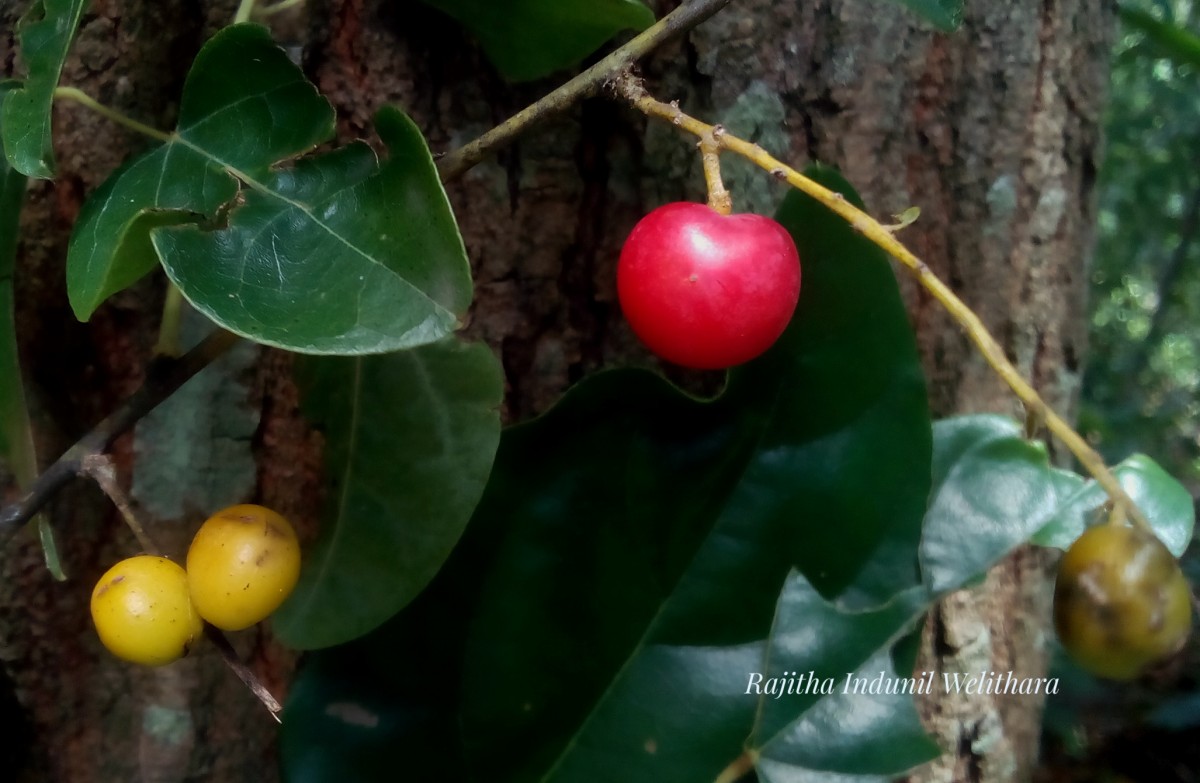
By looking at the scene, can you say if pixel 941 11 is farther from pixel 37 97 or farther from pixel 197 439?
pixel 197 439

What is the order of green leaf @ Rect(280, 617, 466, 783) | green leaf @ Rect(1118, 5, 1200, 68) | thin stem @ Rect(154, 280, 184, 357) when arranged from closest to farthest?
thin stem @ Rect(154, 280, 184, 357)
green leaf @ Rect(280, 617, 466, 783)
green leaf @ Rect(1118, 5, 1200, 68)

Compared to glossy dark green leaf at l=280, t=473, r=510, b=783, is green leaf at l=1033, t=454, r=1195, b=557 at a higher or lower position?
higher

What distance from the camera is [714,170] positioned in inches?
18.3

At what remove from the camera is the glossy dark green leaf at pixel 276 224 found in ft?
1.39

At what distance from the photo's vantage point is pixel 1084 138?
0.83 meters

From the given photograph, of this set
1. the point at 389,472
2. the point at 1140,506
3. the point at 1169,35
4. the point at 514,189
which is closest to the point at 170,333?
the point at 389,472

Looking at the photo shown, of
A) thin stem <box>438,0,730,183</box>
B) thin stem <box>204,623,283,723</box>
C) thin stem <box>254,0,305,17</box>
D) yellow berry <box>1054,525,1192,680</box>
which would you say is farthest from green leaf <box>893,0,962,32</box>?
thin stem <box>204,623,283,723</box>

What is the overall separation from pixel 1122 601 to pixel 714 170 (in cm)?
30

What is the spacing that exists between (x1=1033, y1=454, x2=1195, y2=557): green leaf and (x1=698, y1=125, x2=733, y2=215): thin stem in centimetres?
37

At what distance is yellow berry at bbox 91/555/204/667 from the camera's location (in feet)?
1.50

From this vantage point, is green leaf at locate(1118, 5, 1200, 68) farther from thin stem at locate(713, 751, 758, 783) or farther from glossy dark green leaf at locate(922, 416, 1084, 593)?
thin stem at locate(713, 751, 758, 783)

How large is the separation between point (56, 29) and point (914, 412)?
0.58 metres

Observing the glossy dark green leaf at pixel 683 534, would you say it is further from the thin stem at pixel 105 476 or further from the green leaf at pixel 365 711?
the thin stem at pixel 105 476

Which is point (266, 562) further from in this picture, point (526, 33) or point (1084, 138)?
point (1084, 138)
